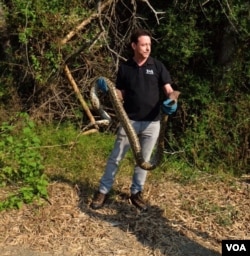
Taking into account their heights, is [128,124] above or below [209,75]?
above

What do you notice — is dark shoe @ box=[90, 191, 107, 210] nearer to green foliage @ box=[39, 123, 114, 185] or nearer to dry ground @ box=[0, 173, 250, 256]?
dry ground @ box=[0, 173, 250, 256]

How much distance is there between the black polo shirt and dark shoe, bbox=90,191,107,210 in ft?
3.08

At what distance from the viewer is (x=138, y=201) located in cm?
486

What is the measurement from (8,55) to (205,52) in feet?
10.4

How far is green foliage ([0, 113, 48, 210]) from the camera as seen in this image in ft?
16.1

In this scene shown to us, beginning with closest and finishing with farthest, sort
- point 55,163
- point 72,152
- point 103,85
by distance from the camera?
point 103,85 → point 55,163 → point 72,152

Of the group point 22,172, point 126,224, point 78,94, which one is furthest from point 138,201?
point 78,94

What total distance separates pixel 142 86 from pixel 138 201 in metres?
1.25

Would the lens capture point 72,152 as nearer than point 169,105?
No

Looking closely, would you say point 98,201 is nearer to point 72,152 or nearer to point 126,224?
point 126,224

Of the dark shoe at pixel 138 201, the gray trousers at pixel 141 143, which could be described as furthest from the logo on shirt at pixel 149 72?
the dark shoe at pixel 138 201

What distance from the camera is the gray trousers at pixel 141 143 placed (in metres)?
4.50

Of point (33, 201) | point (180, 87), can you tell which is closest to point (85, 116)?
point (180, 87)

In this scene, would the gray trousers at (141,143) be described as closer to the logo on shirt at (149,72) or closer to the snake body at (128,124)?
the snake body at (128,124)
